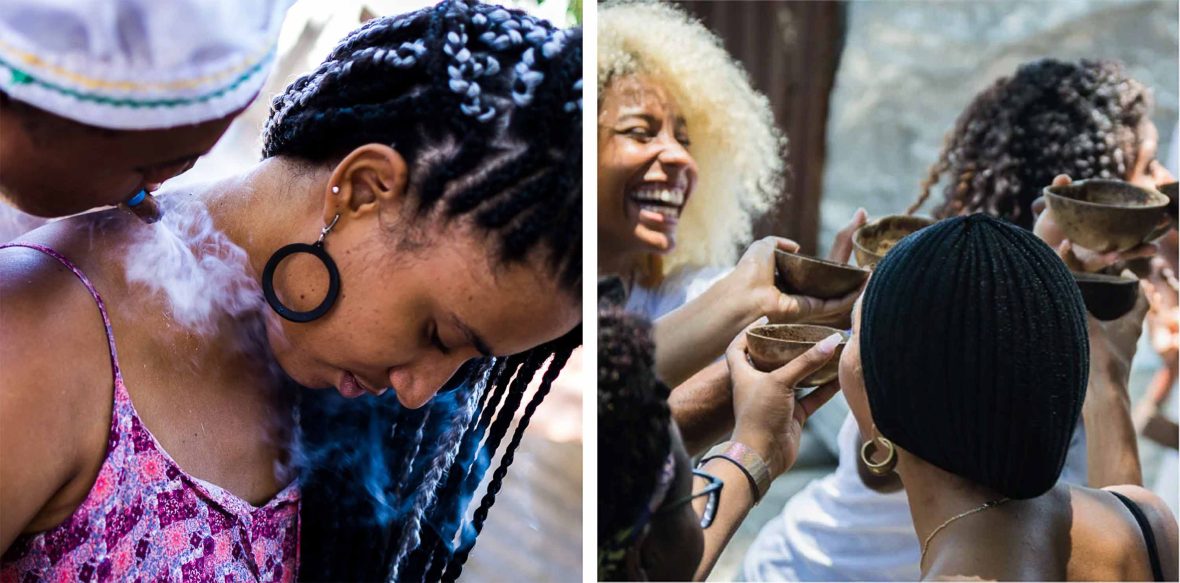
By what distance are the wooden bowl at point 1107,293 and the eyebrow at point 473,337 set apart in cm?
80

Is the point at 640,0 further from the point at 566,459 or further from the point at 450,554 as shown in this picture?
the point at 450,554

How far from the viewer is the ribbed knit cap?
1353mm

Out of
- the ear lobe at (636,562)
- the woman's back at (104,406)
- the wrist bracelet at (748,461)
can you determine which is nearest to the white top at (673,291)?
the wrist bracelet at (748,461)

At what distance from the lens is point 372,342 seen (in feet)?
3.78

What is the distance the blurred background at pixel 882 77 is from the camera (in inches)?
56.6

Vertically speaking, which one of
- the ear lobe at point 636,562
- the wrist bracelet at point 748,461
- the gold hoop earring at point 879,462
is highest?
the gold hoop earring at point 879,462

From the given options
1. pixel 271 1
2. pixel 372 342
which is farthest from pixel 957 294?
pixel 271 1

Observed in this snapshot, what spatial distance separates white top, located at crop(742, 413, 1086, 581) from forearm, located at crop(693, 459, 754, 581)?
4 cm

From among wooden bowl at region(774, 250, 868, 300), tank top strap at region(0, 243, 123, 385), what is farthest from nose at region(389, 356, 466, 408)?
wooden bowl at region(774, 250, 868, 300)

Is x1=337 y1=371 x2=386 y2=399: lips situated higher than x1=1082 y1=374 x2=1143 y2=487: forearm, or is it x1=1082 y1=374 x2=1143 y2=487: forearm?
x1=337 y1=371 x2=386 y2=399: lips

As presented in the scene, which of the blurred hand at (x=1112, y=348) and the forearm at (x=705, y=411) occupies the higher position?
the blurred hand at (x=1112, y=348)

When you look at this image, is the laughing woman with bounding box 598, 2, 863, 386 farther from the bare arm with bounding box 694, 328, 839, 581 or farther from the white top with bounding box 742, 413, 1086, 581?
the white top with bounding box 742, 413, 1086, 581

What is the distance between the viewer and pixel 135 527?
109 centimetres

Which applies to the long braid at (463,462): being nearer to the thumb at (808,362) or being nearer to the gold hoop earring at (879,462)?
the thumb at (808,362)
